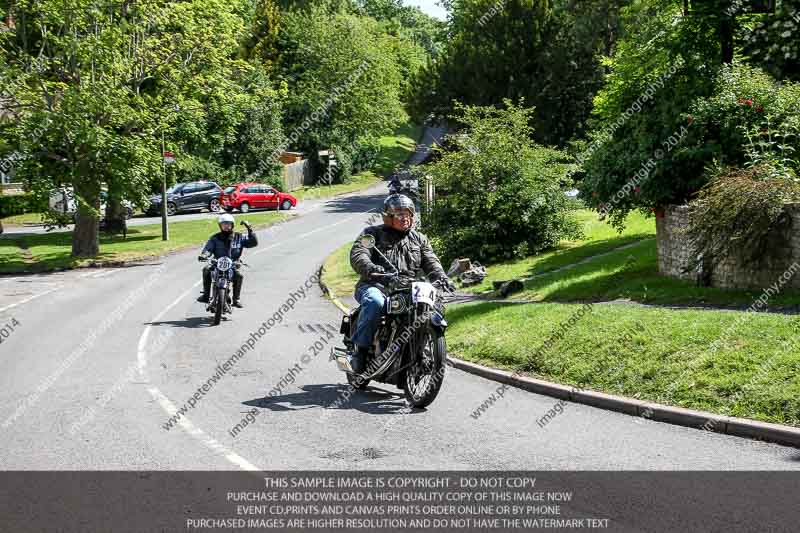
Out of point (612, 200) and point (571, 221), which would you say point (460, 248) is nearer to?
point (571, 221)

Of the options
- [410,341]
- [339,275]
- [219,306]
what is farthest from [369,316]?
[339,275]

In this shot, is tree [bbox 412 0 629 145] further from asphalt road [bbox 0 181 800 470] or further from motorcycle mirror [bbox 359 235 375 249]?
motorcycle mirror [bbox 359 235 375 249]

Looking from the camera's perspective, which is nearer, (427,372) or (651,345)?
(427,372)

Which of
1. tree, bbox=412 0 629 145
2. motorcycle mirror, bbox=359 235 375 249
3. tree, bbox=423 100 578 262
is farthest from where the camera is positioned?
tree, bbox=412 0 629 145

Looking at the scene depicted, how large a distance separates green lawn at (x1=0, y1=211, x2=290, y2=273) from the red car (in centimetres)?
539

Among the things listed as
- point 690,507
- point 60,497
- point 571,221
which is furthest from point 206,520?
point 571,221

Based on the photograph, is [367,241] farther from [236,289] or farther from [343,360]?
[236,289]

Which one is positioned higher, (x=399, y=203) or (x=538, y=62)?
(x=538, y=62)

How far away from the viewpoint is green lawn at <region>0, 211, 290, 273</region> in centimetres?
3162

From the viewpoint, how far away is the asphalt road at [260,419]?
7.70m

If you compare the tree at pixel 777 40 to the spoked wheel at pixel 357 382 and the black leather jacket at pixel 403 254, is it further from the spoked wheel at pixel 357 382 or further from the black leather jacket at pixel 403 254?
the spoked wheel at pixel 357 382

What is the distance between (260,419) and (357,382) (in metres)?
1.50

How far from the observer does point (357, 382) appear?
1059 centimetres

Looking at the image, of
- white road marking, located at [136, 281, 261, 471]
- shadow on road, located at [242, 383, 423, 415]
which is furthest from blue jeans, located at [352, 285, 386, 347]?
white road marking, located at [136, 281, 261, 471]
